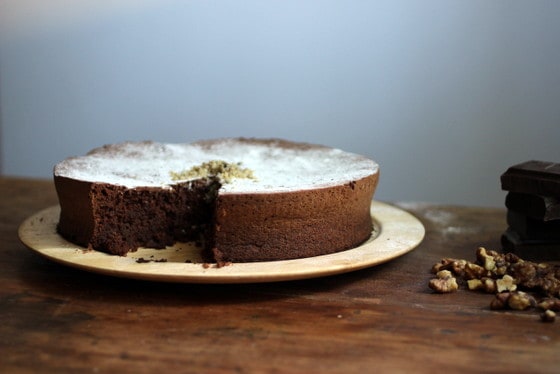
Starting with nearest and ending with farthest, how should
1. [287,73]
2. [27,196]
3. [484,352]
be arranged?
[484,352], [27,196], [287,73]

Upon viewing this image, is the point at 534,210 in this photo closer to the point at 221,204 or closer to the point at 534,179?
the point at 534,179

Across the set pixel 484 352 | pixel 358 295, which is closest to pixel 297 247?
pixel 358 295

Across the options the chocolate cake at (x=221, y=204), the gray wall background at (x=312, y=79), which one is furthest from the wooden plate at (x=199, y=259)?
the gray wall background at (x=312, y=79)

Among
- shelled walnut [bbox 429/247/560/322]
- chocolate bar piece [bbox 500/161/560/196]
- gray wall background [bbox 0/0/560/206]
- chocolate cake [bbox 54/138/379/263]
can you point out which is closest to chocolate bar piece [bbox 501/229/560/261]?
Answer: shelled walnut [bbox 429/247/560/322]

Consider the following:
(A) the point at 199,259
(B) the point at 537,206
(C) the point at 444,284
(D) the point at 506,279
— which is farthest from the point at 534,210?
(A) the point at 199,259

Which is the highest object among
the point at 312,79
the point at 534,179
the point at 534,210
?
the point at 312,79

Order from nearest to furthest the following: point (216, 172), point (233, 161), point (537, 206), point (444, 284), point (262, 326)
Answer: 1. point (262, 326)
2. point (444, 284)
3. point (537, 206)
4. point (216, 172)
5. point (233, 161)

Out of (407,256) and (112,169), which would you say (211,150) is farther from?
(407,256)

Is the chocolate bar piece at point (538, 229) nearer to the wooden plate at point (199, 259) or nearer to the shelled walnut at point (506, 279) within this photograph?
the shelled walnut at point (506, 279)
